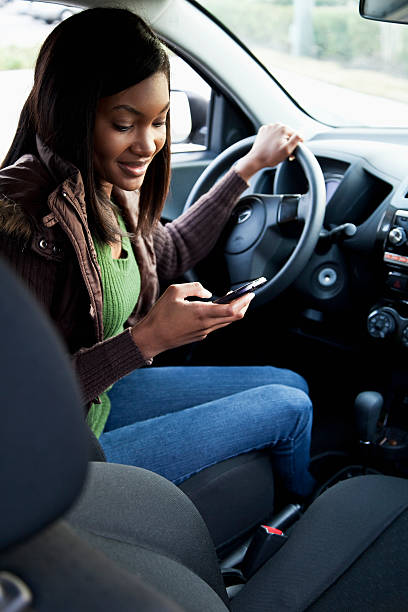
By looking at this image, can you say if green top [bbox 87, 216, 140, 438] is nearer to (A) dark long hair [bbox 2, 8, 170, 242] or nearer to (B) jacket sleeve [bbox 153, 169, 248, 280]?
(A) dark long hair [bbox 2, 8, 170, 242]

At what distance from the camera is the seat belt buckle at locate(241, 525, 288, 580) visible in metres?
1.31

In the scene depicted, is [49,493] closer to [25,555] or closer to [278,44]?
[25,555]

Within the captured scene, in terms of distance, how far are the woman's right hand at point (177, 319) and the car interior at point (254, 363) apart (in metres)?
0.22

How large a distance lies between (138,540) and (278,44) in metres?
10.2

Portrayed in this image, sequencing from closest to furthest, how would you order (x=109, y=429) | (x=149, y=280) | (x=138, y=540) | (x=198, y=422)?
(x=138, y=540) → (x=198, y=422) → (x=109, y=429) → (x=149, y=280)

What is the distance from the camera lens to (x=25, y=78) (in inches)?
73.5

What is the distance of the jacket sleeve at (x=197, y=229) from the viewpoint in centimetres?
181

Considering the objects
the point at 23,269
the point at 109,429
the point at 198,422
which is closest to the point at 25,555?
the point at 23,269

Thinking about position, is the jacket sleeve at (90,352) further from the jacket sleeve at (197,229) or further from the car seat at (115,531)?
the jacket sleeve at (197,229)

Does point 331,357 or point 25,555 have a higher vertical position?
point 25,555

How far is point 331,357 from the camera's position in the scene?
2.13 m

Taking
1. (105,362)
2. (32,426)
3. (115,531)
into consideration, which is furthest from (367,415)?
(32,426)

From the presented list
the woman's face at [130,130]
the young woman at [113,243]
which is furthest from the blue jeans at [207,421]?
the woman's face at [130,130]

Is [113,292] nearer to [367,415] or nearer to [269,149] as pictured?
[269,149]
